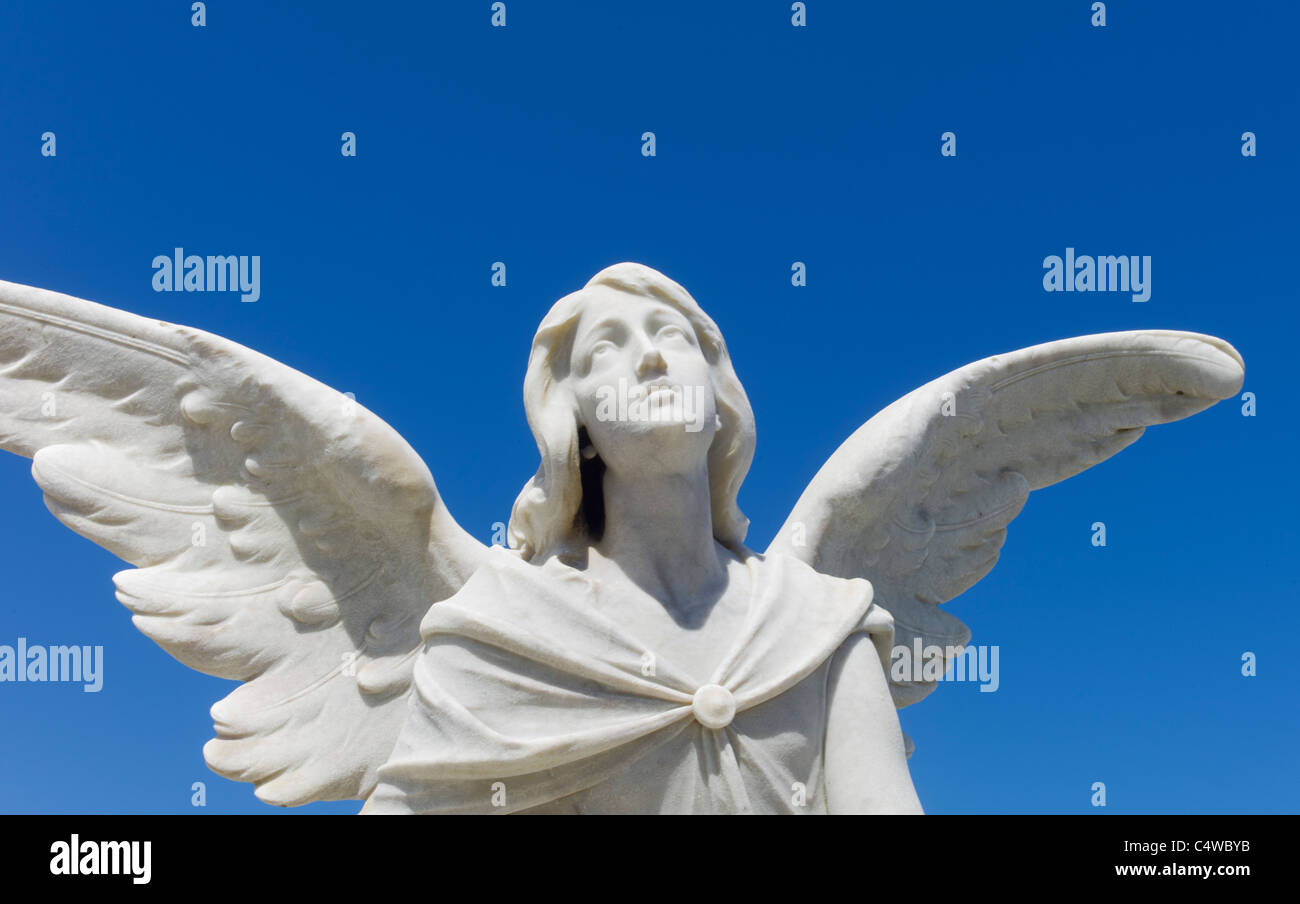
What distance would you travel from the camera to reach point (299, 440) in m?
5.70

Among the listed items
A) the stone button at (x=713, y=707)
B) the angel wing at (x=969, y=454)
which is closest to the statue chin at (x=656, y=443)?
the stone button at (x=713, y=707)

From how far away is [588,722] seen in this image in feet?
15.0

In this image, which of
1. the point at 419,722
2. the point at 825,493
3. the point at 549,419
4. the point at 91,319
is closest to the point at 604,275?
the point at 549,419

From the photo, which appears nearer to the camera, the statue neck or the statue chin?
the statue chin

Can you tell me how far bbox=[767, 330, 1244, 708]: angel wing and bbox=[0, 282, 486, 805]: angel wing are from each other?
1772 millimetres

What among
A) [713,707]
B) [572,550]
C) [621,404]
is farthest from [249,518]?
[713,707]

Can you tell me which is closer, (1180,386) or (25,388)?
(25,388)

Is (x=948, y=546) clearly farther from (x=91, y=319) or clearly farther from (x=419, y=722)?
(x=91, y=319)

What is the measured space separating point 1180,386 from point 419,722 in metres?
3.94

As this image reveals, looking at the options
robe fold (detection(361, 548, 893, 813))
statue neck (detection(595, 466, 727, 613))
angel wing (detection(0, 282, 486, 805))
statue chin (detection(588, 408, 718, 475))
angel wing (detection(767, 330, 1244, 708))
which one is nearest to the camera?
robe fold (detection(361, 548, 893, 813))

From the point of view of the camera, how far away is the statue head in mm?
4887

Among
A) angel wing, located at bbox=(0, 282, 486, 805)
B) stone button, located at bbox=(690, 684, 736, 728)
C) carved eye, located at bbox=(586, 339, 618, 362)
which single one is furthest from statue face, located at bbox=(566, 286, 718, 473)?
angel wing, located at bbox=(0, 282, 486, 805)

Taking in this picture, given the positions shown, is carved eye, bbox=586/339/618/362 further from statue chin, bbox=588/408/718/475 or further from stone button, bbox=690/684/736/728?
stone button, bbox=690/684/736/728

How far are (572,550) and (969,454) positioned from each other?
2277 millimetres
